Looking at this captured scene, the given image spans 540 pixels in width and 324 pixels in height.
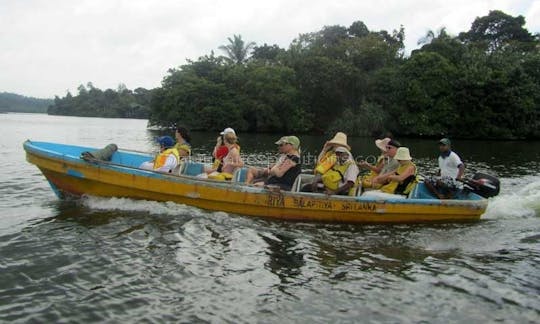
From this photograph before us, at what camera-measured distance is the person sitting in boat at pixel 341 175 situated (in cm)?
1084

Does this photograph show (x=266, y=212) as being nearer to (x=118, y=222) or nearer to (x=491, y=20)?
(x=118, y=222)

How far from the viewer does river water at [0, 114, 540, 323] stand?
639cm

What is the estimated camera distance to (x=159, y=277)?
24.3 ft

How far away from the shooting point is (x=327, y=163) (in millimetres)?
10984

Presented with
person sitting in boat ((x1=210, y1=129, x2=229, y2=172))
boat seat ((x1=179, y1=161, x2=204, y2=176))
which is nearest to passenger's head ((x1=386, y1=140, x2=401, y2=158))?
person sitting in boat ((x1=210, y1=129, x2=229, y2=172))

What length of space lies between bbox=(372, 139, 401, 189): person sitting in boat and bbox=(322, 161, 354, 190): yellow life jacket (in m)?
1.22

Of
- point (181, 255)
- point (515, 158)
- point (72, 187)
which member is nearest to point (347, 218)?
point (181, 255)

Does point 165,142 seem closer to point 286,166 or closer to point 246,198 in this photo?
point 246,198

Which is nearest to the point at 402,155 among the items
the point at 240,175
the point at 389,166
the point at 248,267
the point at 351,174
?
the point at 389,166

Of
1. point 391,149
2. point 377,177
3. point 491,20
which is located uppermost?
point 491,20

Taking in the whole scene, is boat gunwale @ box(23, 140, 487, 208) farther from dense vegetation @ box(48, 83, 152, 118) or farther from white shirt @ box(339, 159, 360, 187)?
Answer: dense vegetation @ box(48, 83, 152, 118)

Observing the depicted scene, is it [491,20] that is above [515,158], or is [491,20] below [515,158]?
above

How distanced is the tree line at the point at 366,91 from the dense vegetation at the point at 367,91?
0.36ft

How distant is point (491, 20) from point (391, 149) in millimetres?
74487
